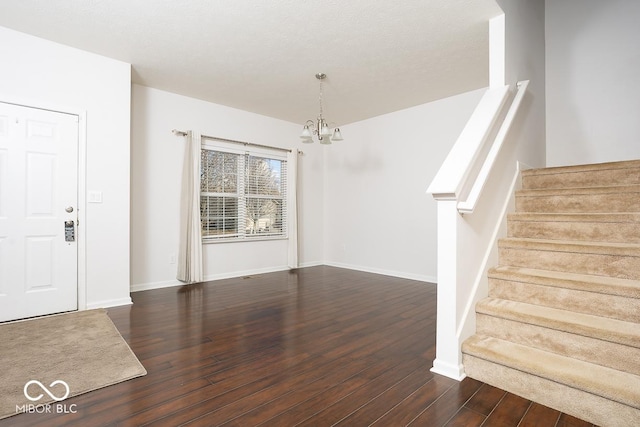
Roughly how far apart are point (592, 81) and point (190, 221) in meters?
5.07

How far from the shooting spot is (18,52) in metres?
2.96

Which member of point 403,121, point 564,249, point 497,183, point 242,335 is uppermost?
point 403,121

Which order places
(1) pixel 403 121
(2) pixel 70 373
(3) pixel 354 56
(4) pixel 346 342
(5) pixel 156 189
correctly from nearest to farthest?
(2) pixel 70 373 < (4) pixel 346 342 < (3) pixel 354 56 < (5) pixel 156 189 < (1) pixel 403 121

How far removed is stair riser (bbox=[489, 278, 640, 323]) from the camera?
67.0 inches

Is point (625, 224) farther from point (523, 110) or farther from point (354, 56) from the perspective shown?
point (354, 56)

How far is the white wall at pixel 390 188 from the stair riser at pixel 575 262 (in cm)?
217

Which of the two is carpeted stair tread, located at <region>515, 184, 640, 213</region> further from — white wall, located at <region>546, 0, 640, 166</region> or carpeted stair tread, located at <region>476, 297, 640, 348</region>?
white wall, located at <region>546, 0, 640, 166</region>

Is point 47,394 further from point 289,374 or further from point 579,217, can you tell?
point 579,217

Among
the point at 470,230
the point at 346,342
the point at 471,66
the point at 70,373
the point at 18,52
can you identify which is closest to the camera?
the point at 70,373

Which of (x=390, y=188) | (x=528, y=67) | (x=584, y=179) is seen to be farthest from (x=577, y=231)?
(x=390, y=188)

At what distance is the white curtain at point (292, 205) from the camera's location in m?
5.47

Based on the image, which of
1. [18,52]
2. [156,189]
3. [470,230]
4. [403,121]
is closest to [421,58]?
[403,121]

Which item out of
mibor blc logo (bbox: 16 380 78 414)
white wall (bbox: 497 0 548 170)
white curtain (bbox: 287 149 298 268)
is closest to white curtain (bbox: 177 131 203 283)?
white curtain (bbox: 287 149 298 268)

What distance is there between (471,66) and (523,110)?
0.91m
